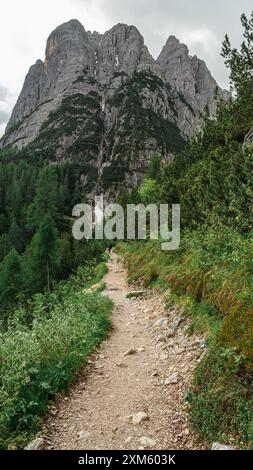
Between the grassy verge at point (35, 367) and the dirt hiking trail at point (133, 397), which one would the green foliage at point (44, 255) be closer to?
the dirt hiking trail at point (133, 397)

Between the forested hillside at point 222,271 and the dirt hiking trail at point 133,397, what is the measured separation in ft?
1.50

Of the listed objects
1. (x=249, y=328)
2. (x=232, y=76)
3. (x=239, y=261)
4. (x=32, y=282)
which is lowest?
(x=32, y=282)

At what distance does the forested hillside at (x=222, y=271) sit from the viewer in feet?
17.0

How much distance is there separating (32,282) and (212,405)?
159 ft

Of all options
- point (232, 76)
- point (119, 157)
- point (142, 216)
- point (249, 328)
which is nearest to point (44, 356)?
point (249, 328)

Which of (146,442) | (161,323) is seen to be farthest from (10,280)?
(146,442)

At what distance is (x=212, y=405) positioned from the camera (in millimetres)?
5316

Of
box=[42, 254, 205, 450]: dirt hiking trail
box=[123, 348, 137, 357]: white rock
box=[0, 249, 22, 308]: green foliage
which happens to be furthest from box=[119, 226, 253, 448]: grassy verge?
box=[0, 249, 22, 308]: green foliage

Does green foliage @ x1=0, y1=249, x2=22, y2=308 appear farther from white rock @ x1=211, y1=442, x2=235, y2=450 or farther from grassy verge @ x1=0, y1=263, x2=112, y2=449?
white rock @ x1=211, y1=442, x2=235, y2=450

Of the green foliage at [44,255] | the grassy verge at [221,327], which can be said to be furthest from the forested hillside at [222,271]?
the green foliage at [44,255]

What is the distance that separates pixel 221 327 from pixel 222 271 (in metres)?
2.95

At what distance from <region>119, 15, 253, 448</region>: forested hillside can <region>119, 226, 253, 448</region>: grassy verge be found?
0.01m
